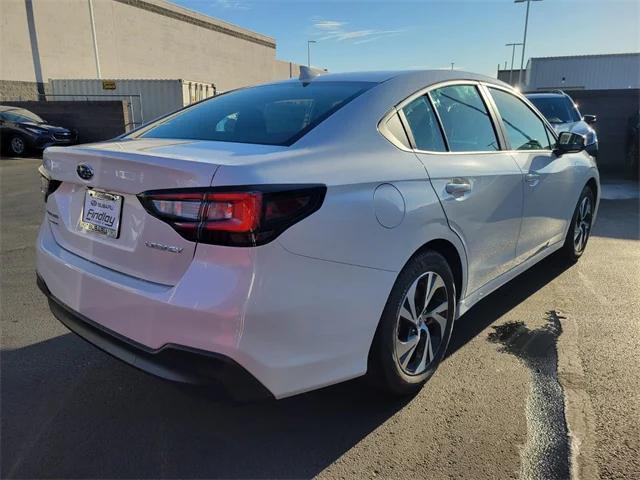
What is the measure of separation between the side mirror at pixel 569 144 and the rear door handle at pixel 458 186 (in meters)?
1.70

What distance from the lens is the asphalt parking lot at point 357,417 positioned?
2.27 meters

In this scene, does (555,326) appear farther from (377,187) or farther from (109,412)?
(109,412)

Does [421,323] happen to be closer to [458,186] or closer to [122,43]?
[458,186]

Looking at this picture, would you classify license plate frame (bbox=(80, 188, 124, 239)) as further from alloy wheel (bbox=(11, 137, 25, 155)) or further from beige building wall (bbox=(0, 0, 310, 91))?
beige building wall (bbox=(0, 0, 310, 91))

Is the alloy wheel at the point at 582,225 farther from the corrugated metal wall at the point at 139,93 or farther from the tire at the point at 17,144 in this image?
the corrugated metal wall at the point at 139,93

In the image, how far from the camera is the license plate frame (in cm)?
218

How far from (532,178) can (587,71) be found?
135 feet

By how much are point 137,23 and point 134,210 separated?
1247 inches

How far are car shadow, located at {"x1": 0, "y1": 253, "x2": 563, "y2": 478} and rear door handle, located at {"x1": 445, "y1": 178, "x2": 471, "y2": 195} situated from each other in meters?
1.11

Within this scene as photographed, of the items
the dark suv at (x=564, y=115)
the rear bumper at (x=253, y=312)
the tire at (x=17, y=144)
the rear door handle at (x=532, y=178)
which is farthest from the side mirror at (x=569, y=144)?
the tire at (x=17, y=144)

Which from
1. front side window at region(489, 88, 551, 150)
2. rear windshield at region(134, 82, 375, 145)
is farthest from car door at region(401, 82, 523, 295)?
rear windshield at region(134, 82, 375, 145)

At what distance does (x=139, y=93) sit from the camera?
2189cm

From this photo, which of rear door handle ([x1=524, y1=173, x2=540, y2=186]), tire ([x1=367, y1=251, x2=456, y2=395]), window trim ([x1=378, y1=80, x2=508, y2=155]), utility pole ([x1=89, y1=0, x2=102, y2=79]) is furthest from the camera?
utility pole ([x1=89, y1=0, x2=102, y2=79])

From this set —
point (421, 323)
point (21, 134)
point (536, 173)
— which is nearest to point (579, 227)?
point (536, 173)
